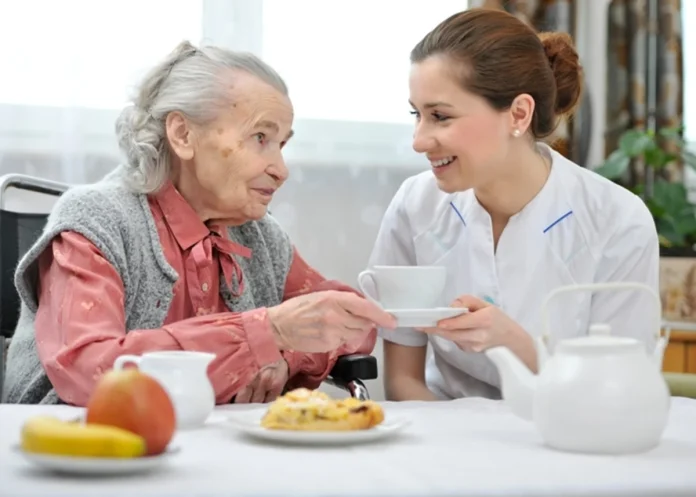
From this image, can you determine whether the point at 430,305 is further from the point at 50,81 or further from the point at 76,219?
the point at 50,81

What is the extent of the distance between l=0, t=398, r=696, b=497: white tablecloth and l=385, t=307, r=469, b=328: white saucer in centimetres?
21

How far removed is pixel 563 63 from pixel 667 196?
1.14 meters

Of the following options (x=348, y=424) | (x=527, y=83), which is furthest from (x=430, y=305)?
(x=527, y=83)

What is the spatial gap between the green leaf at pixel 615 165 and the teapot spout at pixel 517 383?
202 centimetres

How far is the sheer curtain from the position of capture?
2.59m

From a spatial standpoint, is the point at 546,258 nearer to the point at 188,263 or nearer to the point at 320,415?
the point at 188,263

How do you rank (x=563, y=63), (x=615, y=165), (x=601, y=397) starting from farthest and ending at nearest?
(x=615, y=165), (x=563, y=63), (x=601, y=397)

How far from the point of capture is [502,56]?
195 cm

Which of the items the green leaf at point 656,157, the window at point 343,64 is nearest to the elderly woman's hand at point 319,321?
the window at point 343,64

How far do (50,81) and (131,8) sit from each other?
289 millimetres

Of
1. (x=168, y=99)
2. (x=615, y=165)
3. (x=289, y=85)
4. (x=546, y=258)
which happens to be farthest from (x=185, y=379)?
(x=615, y=165)

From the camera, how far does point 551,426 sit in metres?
1.03

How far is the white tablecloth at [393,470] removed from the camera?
82 centimetres

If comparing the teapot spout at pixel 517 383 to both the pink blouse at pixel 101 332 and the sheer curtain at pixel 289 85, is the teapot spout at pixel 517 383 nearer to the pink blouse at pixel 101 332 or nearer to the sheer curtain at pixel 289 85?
the pink blouse at pixel 101 332
